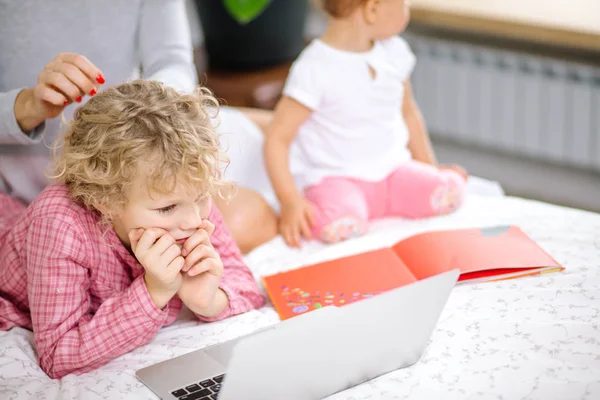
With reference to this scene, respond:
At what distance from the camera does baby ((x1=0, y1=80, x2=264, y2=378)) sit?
1072mm

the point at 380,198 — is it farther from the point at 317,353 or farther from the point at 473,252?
the point at 317,353

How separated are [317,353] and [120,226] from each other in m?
0.39

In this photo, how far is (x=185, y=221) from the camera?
1.11m

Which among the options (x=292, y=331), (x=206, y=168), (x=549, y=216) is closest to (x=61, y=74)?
(x=206, y=168)

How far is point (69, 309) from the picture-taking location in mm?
1117

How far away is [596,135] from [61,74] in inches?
69.3

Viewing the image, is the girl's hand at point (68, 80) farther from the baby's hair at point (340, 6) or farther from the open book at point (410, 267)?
the baby's hair at point (340, 6)

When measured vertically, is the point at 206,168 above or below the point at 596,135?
above

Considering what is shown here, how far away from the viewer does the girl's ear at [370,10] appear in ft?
5.20

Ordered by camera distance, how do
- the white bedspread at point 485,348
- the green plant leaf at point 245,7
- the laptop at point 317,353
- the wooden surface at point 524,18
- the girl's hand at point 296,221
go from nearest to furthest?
the laptop at point 317,353 → the white bedspread at point 485,348 → the girl's hand at point 296,221 → the wooden surface at point 524,18 → the green plant leaf at point 245,7

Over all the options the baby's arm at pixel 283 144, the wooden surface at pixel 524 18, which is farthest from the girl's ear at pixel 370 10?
the wooden surface at pixel 524 18

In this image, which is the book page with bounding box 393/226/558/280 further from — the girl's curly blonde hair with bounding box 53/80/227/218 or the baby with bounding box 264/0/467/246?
the girl's curly blonde hair with bounding box 53/80/227/218

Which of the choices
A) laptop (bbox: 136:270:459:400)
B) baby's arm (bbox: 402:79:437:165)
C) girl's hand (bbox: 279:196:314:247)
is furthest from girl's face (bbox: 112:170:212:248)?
baby's arm (bbox: 402:79:437:165)

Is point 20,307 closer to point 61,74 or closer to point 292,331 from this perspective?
point 61,74
